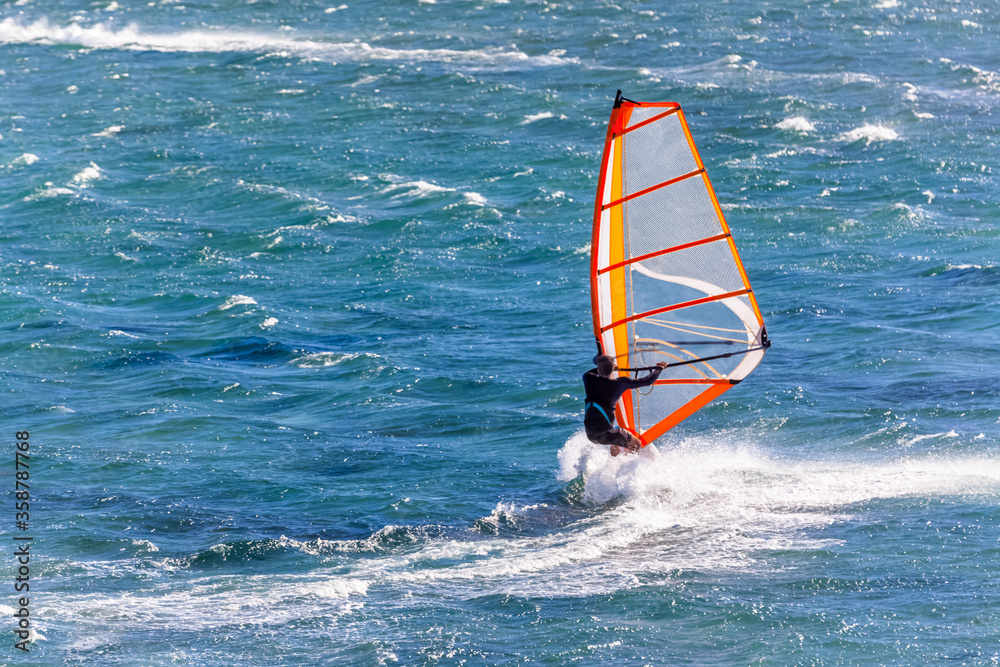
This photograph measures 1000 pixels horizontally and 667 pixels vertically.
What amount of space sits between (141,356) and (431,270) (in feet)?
23.0

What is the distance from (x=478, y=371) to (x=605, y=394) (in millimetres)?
6932

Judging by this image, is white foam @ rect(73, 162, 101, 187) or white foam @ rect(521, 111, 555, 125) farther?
white foam @ rect(521, 111, 555, 125)

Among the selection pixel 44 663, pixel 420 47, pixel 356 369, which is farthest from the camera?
pixel 420 47

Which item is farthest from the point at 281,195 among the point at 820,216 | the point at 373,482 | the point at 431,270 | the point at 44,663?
the point at 44,663

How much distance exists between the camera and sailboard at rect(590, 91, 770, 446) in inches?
537

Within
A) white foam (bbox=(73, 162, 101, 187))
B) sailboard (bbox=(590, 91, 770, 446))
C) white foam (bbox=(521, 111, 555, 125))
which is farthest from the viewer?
white foam (bbox=(521, 111, 555, 125))

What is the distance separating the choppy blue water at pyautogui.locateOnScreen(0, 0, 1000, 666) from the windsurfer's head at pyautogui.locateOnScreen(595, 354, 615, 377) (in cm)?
184

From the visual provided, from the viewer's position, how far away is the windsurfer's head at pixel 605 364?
529 inches

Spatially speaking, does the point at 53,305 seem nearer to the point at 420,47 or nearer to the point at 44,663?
the point at 44,663

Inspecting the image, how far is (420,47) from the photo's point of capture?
1948 inches

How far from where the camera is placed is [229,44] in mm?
52375

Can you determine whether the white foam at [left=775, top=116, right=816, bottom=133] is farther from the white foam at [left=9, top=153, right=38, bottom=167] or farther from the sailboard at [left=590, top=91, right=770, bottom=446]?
the sailboard at [left=590, top=91, right=770, bottom=446]

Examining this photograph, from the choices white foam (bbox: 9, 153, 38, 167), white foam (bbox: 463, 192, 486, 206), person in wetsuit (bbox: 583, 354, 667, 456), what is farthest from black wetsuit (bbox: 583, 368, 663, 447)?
white foam (bbox: 9, 153, 38, 167)

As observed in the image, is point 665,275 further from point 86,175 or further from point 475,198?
point 86,175
